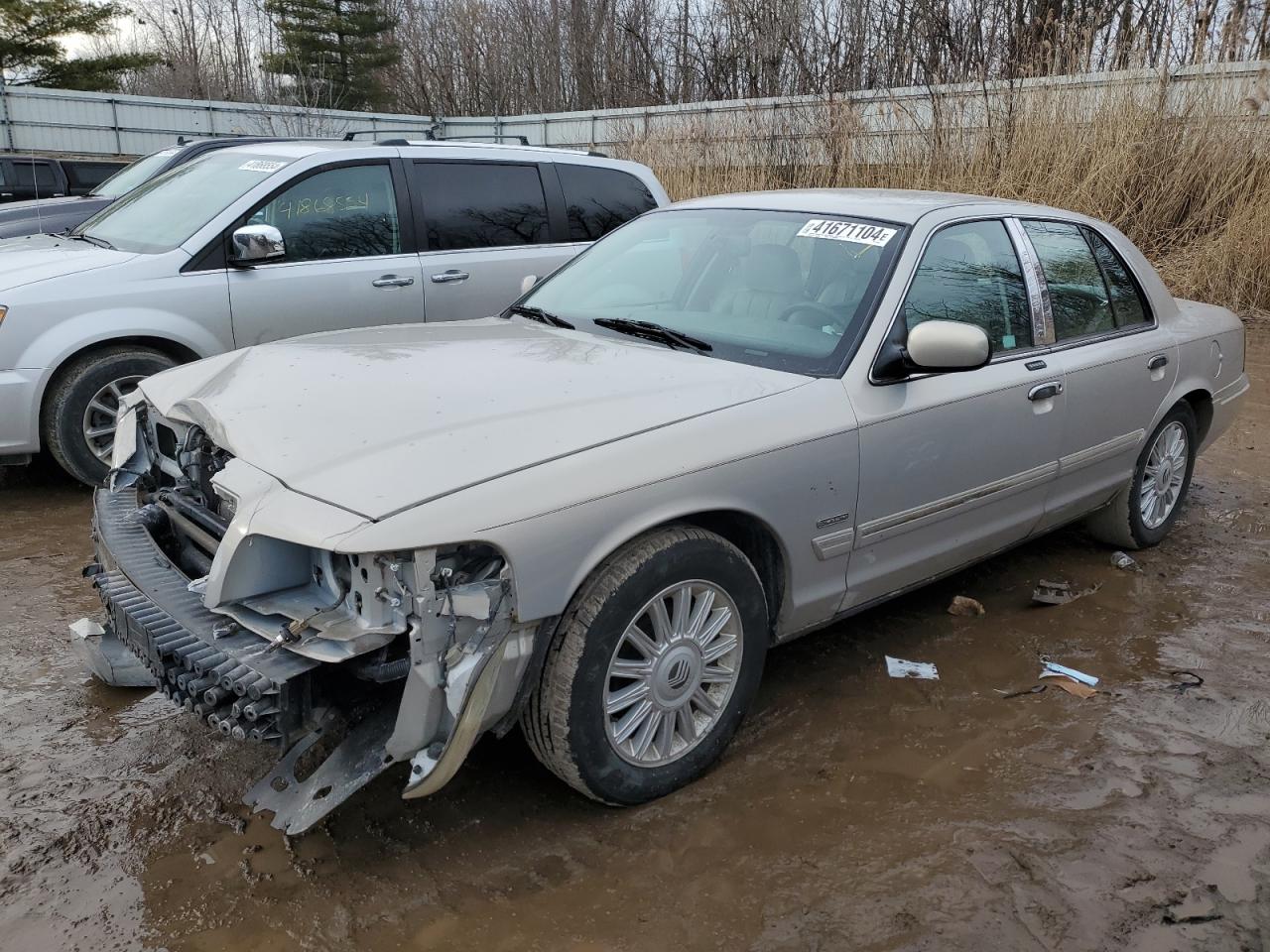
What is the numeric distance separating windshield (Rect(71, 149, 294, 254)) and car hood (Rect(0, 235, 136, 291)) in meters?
0.16

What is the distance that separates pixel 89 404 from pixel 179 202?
1.45 metres

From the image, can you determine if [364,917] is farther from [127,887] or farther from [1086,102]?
[1086,102]

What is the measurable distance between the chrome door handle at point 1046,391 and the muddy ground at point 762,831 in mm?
996

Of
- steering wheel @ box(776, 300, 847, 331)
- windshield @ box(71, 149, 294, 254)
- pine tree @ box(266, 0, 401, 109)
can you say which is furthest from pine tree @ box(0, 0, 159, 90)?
steering wheel @ box(776, 300, 847, 331)

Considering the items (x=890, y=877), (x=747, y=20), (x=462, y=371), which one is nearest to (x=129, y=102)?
(x=747, y=20)

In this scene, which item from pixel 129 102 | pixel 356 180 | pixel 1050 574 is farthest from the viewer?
pixel 129 102

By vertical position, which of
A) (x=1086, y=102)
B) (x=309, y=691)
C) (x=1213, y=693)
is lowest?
(x=1213, y=693)

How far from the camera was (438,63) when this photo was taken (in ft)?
109

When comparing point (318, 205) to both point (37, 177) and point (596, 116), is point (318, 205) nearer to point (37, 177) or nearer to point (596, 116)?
point (37, 177)

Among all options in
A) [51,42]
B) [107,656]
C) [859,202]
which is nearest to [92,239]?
[107,656]

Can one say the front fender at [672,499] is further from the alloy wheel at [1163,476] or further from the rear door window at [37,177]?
the rear door window at [37,177]

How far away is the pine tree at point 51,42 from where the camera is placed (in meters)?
28.1

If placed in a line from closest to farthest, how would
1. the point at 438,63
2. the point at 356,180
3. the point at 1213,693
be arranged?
the point at 1213,693, the point at 356,180, the point at 438,63

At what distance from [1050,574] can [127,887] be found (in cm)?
395
